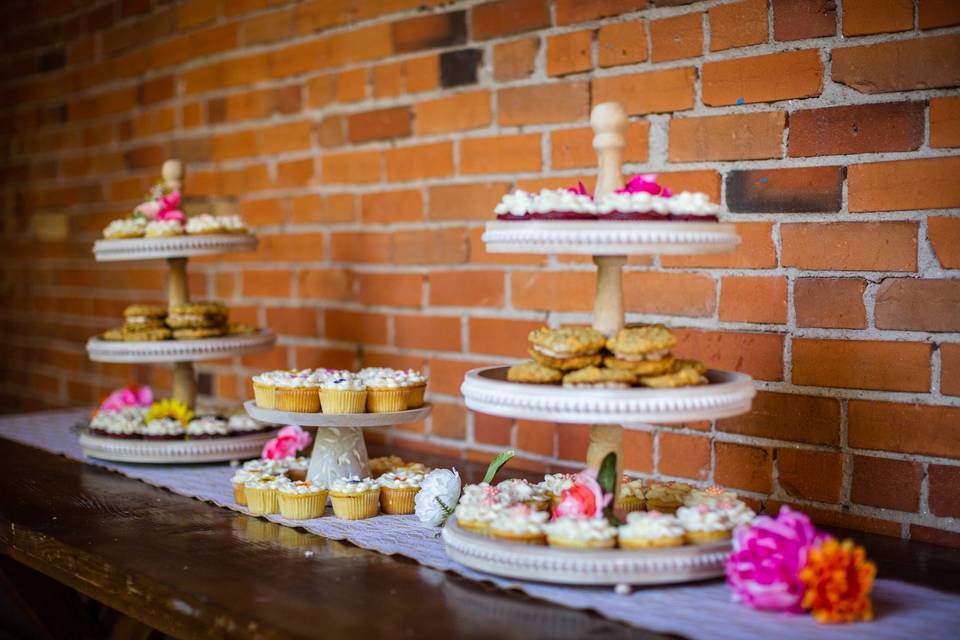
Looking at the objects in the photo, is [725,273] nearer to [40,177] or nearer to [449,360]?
[449,360]

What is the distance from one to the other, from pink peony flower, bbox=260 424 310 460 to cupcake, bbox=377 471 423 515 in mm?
277

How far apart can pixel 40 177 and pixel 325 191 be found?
60.6 inches

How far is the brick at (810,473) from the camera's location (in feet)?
4.62

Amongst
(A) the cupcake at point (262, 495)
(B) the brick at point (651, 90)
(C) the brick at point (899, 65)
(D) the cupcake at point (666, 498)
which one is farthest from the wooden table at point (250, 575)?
(B) the brick at point (651, 90)

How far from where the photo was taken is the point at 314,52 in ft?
7.41

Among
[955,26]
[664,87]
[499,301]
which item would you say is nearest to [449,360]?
[499,301]

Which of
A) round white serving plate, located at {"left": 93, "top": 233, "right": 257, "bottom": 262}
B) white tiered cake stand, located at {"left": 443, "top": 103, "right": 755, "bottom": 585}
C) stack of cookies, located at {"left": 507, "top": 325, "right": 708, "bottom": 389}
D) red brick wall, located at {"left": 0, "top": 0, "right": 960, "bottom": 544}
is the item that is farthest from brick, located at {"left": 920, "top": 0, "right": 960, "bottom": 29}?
round white serving plate, located at {"left": 93, "top": 233, "right": 257, "bottom": 262}

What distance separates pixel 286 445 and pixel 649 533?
2.56 ft

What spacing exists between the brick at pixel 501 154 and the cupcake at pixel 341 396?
0.57m

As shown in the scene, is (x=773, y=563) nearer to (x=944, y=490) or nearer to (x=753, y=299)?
(x=944, y=490)

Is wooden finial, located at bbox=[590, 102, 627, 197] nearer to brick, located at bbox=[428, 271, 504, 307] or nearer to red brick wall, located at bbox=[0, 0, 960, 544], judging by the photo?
red brick wall, located at bbox=[0, 0, 960, 544]

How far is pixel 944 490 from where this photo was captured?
131cm

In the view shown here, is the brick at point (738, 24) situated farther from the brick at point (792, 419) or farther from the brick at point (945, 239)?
the brick at point (792, 419)

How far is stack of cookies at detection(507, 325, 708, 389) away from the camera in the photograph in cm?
107
